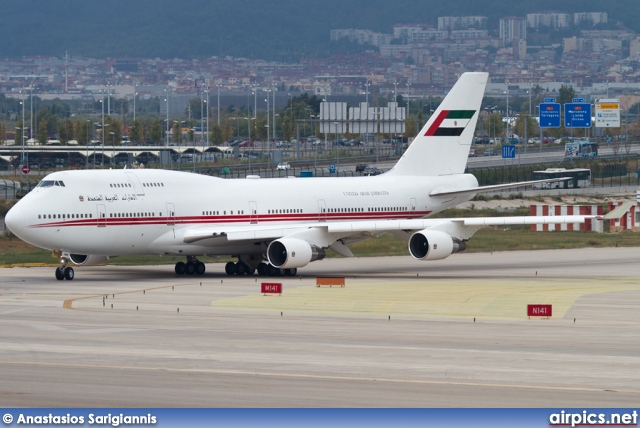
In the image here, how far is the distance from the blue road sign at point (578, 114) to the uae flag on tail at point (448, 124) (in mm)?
83216

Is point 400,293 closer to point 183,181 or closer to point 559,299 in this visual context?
point 559,299

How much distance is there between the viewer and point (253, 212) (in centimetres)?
5250

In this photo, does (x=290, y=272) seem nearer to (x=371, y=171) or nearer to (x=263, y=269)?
(x=263, y=269)

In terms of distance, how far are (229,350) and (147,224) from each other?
20.8m

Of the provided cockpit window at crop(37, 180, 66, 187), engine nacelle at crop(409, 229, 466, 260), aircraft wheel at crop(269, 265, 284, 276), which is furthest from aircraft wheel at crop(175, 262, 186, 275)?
engine nacelle at crop(409, 229, 466, 260)

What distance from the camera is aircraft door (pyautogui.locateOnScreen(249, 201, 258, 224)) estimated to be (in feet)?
172

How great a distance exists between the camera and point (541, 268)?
53.9m

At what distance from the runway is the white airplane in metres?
1.42

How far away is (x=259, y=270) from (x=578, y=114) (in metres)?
94.7

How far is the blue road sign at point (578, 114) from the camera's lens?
139000 millimetres

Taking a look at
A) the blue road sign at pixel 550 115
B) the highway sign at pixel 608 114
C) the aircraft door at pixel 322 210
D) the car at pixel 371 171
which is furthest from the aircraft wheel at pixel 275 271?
the highway sign at pixel 608 114

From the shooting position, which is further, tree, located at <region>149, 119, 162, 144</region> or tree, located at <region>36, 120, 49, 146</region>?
tree, located at <region>149, 119, 162, 144</region>

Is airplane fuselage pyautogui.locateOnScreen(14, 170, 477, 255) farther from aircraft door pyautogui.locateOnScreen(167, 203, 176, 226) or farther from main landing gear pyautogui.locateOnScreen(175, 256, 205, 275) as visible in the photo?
main landing gear pyautogui.locateOnScreen(175, 256, 205, 275)

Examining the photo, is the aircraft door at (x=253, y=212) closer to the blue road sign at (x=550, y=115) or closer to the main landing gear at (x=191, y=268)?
the main landing gear at (x=191, y=268)
